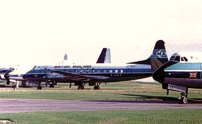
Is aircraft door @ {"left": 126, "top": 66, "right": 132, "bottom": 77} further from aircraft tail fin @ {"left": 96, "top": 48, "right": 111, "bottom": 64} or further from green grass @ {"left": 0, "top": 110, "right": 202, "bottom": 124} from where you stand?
→ aircraft tail fin @ {"left": 96, "top": 48, "right": 111, "bottom": 64}

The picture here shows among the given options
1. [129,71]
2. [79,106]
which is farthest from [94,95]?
[129,71]

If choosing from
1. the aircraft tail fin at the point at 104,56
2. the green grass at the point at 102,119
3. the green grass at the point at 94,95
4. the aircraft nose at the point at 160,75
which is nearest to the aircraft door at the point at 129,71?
the green grass at the point at 94,95

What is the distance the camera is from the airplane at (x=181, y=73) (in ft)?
89.5

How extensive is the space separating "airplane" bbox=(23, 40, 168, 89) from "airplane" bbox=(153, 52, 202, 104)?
1092 inches

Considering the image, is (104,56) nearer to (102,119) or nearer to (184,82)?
(184,82)

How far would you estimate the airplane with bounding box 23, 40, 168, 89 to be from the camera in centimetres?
5766

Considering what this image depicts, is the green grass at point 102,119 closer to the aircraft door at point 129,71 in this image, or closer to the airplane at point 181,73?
the airplane at point 181,73

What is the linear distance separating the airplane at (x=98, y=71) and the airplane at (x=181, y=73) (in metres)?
27.7

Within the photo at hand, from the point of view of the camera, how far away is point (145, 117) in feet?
58.5

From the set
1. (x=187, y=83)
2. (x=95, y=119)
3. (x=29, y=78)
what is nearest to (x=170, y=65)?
(x=187, y=83)

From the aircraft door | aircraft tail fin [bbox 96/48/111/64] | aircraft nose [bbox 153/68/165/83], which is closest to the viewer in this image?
aircraft nose [bbox 153/68/165/83]

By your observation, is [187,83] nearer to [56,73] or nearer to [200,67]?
[200,67]

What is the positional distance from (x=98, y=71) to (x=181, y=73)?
1378 inches

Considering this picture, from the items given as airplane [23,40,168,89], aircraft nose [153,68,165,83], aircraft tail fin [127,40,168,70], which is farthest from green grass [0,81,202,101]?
airplane [23,40,168,89]
